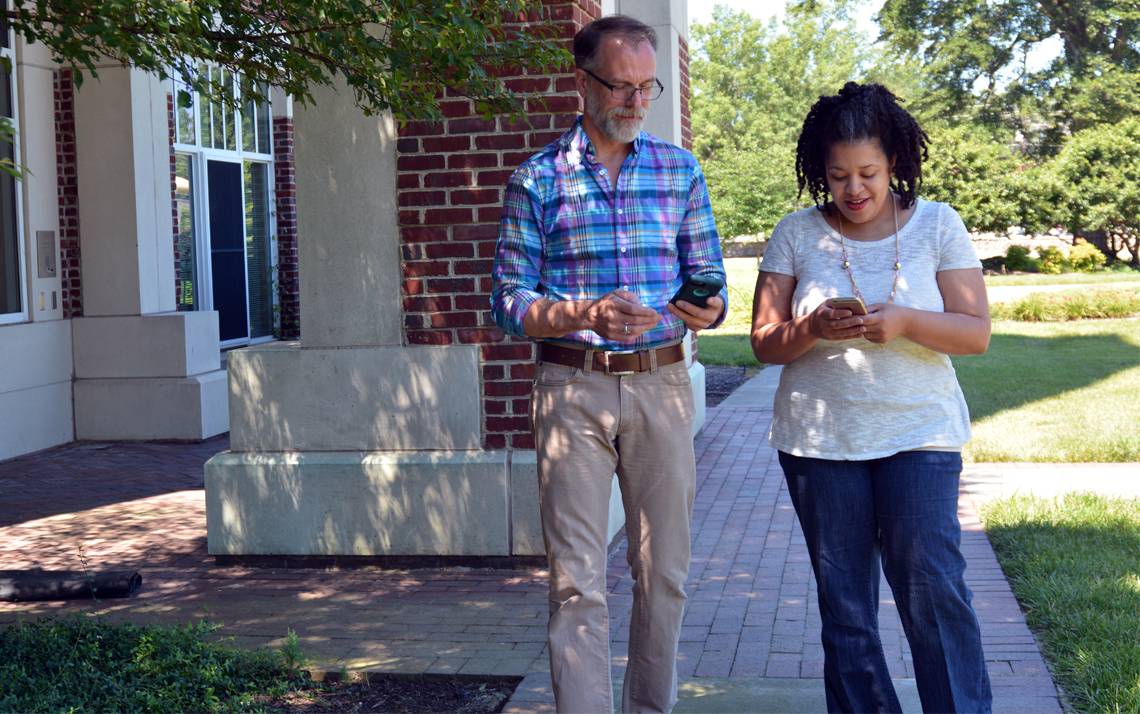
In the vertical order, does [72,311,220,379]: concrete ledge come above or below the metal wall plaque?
below

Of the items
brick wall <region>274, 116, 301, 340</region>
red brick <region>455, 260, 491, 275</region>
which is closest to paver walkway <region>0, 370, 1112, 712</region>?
red brick <region>455, 260, 491, 275</region>

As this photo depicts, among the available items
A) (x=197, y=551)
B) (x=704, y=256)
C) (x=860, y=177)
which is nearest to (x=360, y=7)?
(x=704, y=256)

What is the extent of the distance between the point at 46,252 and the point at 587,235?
931 cm

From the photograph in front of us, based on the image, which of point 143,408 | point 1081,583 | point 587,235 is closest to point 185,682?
point 587,235

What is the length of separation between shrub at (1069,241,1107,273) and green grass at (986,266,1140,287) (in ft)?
1.15

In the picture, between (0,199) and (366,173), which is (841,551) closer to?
(366,173)

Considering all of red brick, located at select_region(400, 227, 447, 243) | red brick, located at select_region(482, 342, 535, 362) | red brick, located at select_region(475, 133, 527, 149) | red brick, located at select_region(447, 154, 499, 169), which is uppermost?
red brick, located at select_region(475, 133, 527, 149)

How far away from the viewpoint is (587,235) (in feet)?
12.5

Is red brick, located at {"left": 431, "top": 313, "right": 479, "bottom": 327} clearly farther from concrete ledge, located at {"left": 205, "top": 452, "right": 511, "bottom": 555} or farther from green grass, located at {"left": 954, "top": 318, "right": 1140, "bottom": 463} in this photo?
green grass, located at {"left": 954, "top": 318, "right": 1140, "bottom": 463}

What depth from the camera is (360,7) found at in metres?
4.29

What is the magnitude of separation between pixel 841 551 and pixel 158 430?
372 inches

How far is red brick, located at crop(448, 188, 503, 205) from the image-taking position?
22.2ft

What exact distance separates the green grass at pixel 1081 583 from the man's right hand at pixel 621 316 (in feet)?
6.95

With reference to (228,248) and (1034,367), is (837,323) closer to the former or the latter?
(1034,367)
